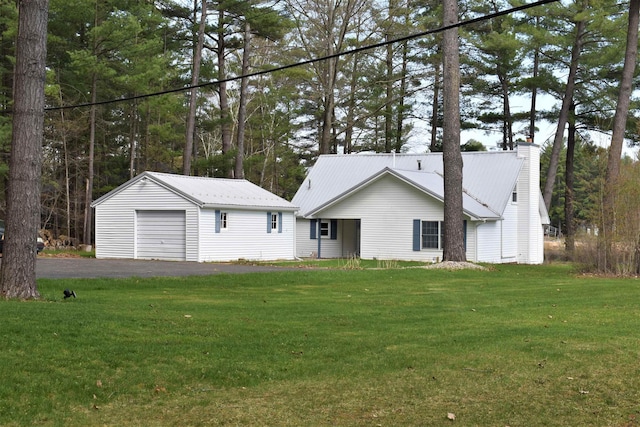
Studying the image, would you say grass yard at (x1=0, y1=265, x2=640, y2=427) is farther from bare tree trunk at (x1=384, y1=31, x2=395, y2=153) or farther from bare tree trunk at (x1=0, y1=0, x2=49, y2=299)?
bare tree trunk at (x1=384, y1=31, x2=395, y2=153)

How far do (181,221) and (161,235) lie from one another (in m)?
1.05

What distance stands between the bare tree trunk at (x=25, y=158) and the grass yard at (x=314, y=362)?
0.87 meters

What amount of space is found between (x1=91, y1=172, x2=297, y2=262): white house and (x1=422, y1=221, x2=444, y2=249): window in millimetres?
6155

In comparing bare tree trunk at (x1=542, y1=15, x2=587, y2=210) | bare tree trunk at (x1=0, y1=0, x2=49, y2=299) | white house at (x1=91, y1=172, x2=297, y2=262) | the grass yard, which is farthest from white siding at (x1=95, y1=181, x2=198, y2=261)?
bare tree trunk at (x1=542, y1=15, x2=587, y2=210)

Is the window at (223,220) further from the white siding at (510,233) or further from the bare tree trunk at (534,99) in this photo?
the bare tree trunk at (534,99)

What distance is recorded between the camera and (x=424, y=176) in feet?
108

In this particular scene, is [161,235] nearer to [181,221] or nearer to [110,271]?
[181,221]

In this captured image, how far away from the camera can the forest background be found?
33.9 m

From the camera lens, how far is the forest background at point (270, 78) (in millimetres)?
33906

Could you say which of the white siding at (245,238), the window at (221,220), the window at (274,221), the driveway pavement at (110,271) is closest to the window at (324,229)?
the white siding at (245,238)

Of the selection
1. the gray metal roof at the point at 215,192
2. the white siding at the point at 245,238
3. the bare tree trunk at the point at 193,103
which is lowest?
the white siding at the point at 245,238

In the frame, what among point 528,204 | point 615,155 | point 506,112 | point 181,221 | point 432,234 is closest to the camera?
point 615,155

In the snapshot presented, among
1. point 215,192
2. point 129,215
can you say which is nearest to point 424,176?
point 215,192

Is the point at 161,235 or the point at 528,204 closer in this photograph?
the point at 161,235
